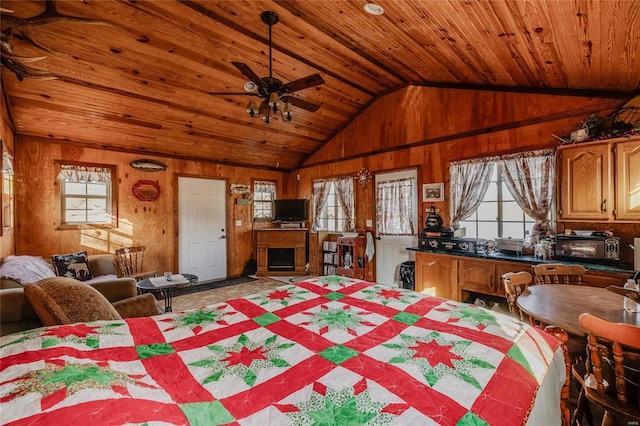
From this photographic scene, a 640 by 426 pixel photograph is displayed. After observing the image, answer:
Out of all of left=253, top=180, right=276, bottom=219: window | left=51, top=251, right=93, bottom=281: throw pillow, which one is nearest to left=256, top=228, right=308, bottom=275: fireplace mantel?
left=253, top=180, right=276, bottom=219: window

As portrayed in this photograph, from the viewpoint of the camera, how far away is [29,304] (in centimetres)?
214

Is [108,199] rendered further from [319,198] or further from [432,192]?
[432,192]

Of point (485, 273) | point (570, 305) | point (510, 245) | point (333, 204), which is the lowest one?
point (485, 273)

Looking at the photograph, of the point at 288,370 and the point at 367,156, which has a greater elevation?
the point at 367,156

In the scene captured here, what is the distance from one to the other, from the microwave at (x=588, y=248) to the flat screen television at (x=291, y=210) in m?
4.52

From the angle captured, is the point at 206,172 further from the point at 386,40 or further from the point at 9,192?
the point at 386,40

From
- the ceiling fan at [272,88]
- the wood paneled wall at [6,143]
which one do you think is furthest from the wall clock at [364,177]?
the wood paneled wall at [6,143]

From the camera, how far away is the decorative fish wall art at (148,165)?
5.03 metres

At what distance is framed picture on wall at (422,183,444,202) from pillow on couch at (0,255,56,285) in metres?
4.88

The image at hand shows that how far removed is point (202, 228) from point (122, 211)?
4.59 ft

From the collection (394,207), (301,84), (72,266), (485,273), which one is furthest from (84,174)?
(485,273)

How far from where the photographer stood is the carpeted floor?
14.5 feet

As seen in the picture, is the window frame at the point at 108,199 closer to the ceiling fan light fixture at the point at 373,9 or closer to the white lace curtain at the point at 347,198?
the white lace curtain at the point at 347,198

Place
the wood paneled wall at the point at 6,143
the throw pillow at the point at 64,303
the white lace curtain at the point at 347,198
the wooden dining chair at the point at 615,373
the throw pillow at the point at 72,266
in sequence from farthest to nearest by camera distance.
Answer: the white lace curtain at the point at 347,198 < the throw pillow at the point at 72,266 < the wood paneled wall at the point at 6,143 < the throw pillow at the point at 64,303 < the wooden dining chair at the point at 615,373
